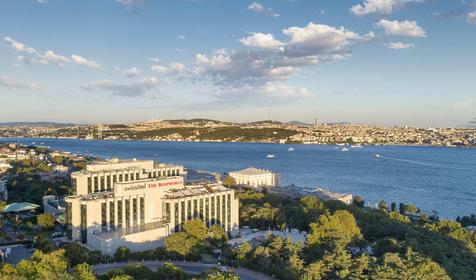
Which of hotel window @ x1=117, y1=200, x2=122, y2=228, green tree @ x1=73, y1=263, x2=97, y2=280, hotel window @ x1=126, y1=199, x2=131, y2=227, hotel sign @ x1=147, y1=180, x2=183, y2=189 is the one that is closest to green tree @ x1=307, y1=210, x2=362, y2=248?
hotel sign @ x1=147, y1=180, x2=183, y2=189

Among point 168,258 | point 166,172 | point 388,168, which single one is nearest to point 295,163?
point 388,168

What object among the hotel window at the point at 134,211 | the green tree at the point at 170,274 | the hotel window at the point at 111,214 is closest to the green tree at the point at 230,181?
the hotel window at the point at 134,211

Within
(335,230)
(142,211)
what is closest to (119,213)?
(142,211)

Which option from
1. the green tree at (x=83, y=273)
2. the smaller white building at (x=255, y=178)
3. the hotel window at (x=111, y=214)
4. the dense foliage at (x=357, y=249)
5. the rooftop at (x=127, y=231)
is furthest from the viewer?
the smaller white building at (x=255, y=178)

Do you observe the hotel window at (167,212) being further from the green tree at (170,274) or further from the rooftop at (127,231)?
the green tree at (170,274)

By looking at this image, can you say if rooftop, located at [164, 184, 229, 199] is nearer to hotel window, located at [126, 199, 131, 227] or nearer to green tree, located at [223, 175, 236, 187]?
hotel window, located at [126, 199, 131, 227]

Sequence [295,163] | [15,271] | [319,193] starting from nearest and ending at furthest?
1. [15,271]
2. [319,193]
3. [295,163]

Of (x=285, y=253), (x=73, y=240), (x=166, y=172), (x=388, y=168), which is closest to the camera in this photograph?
(x=285, y=253)

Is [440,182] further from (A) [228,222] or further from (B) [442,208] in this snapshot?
(A) [228,222]
